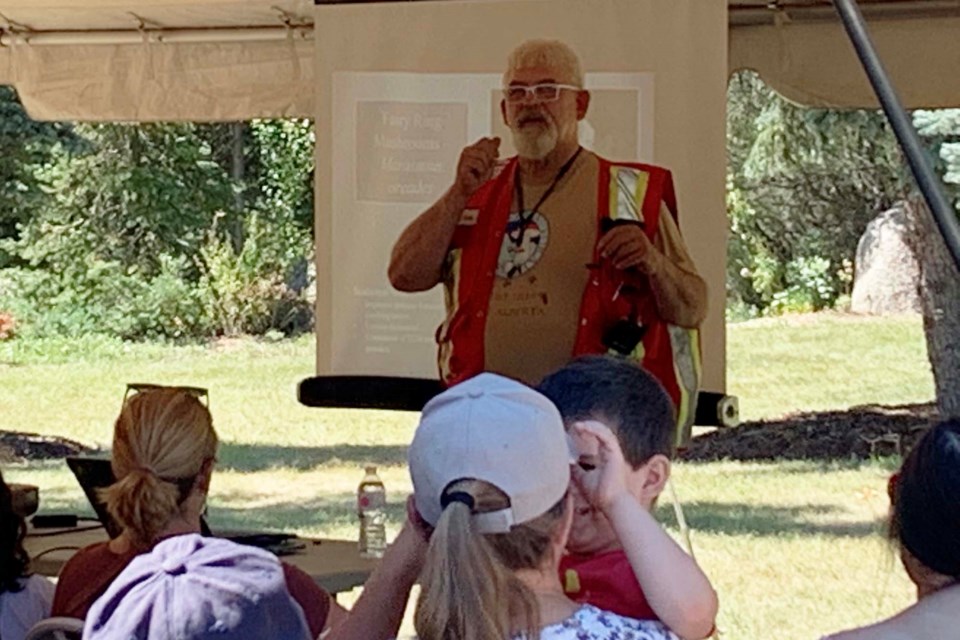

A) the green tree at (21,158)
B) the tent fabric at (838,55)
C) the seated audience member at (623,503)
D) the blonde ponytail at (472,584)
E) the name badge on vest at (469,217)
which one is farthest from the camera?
the green tree at (21,158)

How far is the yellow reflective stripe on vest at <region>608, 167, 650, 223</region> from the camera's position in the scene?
423cm

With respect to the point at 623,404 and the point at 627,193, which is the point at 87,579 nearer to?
the point at 623,404

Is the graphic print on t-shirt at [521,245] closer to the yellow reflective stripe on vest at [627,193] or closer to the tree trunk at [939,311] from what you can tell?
the yellow reflective stripe on vest at [627,193]

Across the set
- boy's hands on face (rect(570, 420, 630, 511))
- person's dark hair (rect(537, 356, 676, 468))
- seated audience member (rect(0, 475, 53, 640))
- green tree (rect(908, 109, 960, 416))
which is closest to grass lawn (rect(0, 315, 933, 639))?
green tree (rect(908, 109, 960, 416))

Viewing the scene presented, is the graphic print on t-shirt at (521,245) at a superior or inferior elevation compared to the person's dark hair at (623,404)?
superior

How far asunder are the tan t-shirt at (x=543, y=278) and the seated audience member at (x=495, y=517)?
6.62 feet

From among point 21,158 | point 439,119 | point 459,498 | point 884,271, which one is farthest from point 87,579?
point 21,158

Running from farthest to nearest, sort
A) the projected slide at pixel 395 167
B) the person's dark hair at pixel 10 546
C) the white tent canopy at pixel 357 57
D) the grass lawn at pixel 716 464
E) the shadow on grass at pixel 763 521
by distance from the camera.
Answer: the shadow on grass at pixel 763 521
the grass lawn at pixel 716 464
the projected slide at pixel 395 167
the white tent canopy at pixel 357 57
the person's dark hair at pixel 10 546

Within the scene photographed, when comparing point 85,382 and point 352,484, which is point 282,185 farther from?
point 352,484

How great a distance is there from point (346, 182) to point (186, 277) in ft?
40.5

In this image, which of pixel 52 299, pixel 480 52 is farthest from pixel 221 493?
pixel 52 299

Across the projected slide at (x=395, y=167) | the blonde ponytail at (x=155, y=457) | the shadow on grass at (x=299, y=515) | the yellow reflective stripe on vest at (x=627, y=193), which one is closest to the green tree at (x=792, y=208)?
the shadow on grass at (x=299, y=515)

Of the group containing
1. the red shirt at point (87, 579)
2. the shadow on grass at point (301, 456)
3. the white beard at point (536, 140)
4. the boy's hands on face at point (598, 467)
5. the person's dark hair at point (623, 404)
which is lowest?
the shadow on grass at point (301, 456)

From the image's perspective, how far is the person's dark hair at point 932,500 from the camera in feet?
6.34
